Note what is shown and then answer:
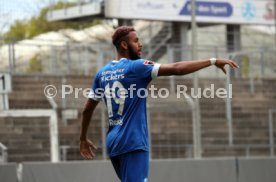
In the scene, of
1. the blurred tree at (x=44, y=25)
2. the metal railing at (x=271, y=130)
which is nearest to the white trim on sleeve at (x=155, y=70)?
the metal railing at (x=271, y=130)

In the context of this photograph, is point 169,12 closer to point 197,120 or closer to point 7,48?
point 7,48

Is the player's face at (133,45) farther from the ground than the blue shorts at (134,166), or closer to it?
farther from the ground

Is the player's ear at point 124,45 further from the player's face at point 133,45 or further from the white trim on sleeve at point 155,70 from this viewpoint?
the white trim on sleeve at point 155,70

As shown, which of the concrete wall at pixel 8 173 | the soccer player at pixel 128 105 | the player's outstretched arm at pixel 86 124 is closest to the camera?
the soccer player at pixel 128 105

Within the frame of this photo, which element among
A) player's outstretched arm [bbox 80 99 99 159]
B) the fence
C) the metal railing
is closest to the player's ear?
player's outstretched arm [bbox 80 99 99 159]

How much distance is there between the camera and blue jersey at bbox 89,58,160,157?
24.3 feet

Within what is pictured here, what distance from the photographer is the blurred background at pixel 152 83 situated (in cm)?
1512

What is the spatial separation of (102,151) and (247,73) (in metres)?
7.08

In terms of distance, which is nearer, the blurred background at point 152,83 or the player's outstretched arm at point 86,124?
the player's outstretched arm at point 86,124

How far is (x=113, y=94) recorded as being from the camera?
24.7 ft

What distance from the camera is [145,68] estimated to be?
7.35 metres

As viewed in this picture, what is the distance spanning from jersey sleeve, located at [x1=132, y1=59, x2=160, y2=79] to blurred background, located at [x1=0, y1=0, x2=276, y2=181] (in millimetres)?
5426

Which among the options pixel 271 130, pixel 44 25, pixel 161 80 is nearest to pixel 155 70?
pixel 161 80

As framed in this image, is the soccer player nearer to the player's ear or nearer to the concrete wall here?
the player's ear
